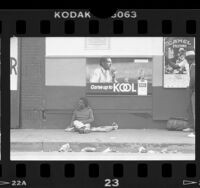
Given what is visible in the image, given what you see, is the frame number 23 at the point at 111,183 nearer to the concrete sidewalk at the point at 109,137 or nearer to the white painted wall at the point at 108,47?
the concrete sidewalk at the point at 109,137

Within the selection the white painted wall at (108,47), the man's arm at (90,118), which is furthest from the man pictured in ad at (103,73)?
the man's arm at (90,118)

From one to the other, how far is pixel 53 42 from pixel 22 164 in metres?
4.78

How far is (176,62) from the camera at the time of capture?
10.2 meters

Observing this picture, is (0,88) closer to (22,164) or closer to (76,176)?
(22,164)

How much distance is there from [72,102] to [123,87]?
1021mm

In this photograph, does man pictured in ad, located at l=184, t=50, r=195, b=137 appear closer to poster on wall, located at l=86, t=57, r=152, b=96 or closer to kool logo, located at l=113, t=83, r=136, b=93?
poster on wall, located at l=86, t=57, r=152, b=96

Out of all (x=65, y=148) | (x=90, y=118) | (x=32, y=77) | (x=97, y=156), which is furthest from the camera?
(x=32, y=77)

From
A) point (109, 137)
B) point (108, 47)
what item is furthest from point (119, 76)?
point (109, 137)

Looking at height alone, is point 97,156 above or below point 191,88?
below

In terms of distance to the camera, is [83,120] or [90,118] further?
[90,118]

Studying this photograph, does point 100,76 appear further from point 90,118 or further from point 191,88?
point 191,88

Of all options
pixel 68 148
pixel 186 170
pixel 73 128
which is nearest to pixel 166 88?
pixel 73 128

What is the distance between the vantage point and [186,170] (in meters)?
5.98

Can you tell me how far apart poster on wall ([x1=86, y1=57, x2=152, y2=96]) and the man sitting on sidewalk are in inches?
14.6
